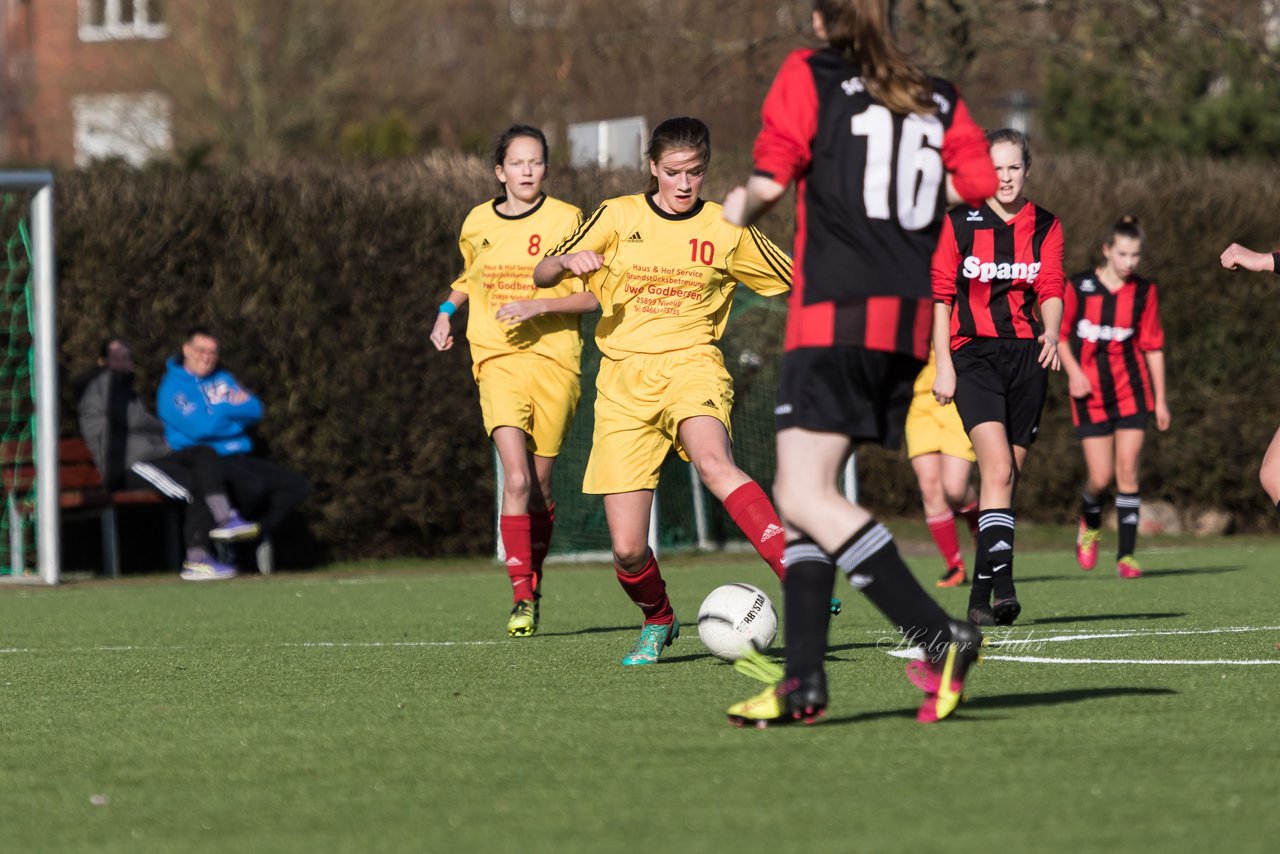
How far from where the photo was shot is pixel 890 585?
4977mm

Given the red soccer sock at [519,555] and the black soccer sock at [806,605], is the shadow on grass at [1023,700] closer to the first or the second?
the black soccer sock at [806,605]

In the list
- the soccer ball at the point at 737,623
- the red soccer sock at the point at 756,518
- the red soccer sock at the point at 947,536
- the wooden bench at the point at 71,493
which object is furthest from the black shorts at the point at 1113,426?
the wooden bench at the point at 71,493

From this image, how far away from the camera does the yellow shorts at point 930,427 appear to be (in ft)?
38.9

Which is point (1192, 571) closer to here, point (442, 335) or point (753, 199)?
point (442, 335)

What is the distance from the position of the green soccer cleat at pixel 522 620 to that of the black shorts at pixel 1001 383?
6.77ft

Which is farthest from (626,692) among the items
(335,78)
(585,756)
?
(335,78)

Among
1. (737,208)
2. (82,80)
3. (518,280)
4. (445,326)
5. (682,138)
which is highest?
(82,80)

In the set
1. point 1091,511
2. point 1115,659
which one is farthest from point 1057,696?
point 1091,511

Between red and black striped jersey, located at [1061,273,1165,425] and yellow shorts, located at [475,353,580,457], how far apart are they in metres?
4.61

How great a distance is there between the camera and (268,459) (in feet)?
47.5

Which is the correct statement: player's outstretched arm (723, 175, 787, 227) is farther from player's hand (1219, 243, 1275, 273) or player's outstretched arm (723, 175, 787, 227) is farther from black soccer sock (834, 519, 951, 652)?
player's hand (1219, 243, 1275, 273)

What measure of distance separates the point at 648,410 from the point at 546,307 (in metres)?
0.86

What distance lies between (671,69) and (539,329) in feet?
57.5

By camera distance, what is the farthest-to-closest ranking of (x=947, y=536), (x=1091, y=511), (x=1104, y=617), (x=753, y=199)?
(x=1091, y=511) → (x=947, y=536) → (x=1104, y=617) → (x=753, y=199)
